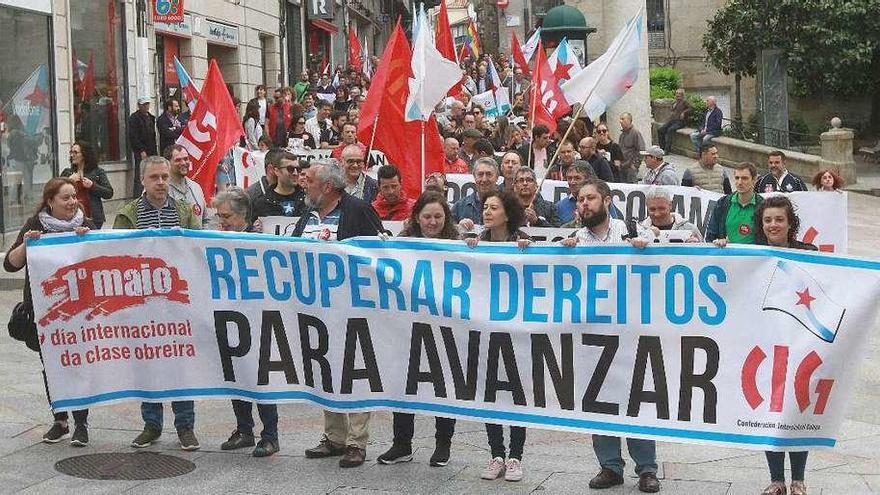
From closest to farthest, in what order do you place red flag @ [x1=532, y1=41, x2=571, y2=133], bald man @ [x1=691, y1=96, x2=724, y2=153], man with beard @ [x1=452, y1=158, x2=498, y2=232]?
man with beard @ [x1=452, y1=158, x2=498, y2=232] < red flag @ [x1=532, y1=41, x2=571, y2=133] < bald man @ [x1=691, y1=96, x2=724, y2=153]

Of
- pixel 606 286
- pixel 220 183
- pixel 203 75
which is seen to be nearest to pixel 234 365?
pixel 606 286

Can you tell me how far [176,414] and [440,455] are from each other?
167cm

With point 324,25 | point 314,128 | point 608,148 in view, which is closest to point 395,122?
point 608,148

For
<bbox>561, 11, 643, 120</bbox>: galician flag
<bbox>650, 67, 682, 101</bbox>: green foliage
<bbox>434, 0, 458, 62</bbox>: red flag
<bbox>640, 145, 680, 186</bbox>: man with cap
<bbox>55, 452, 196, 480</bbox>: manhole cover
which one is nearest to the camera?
<bbox>55, 452, 196, 480</bbox>: manhole cover

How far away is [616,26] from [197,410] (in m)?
20.4

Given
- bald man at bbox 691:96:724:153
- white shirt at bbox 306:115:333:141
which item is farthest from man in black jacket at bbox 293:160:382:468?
bald man at bbox 691:96:724:153

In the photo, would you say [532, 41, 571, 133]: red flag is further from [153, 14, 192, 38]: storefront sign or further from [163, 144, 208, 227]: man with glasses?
[153, 14, 192, 38]: storefront sign

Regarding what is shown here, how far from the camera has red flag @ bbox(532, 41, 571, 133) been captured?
16359 millimetres

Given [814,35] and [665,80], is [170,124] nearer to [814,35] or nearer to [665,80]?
[814,35]

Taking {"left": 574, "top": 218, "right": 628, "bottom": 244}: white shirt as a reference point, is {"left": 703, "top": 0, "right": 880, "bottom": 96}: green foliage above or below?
above

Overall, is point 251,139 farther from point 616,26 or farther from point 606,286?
point 606,286

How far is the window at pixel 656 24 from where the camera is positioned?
155 ft

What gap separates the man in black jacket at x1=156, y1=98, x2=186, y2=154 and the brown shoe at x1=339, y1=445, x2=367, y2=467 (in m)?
14.5

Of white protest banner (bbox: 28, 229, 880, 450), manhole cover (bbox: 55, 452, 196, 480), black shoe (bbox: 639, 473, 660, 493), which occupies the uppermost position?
white protest banner (bbox: 28, 229, 880, 450)
